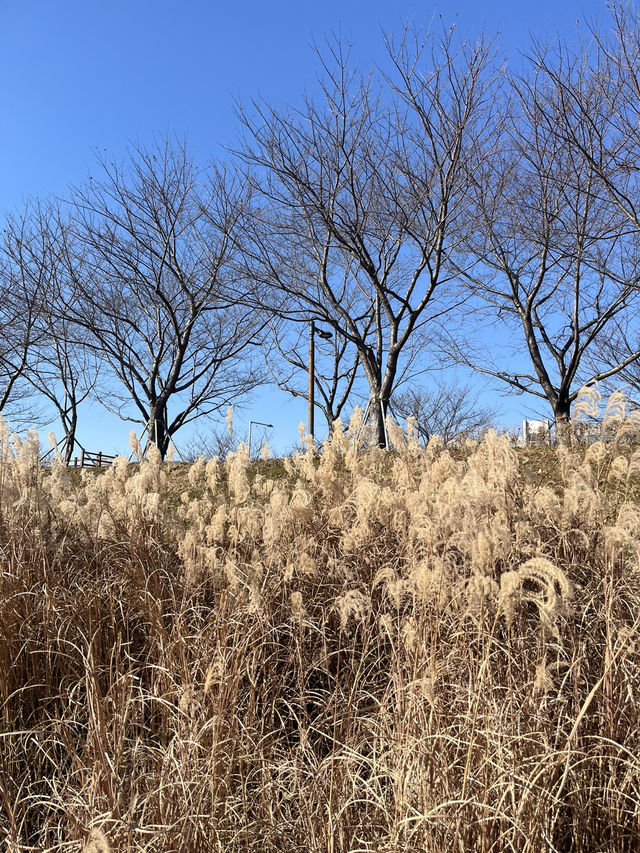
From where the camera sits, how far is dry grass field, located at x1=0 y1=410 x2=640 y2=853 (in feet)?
5.52

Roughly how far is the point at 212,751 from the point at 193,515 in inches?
82.1

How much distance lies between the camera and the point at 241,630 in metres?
2.56

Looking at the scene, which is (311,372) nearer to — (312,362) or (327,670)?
(312,362)

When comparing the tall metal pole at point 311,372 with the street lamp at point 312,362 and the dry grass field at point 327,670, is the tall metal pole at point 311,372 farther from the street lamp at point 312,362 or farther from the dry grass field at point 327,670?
the dry grass field at point 327,670

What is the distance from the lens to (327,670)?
2365 mm

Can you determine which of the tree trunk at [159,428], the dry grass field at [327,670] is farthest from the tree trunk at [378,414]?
the dry grass field at [327,670]

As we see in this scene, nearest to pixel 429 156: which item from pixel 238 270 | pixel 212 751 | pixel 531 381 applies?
pixel 238 270

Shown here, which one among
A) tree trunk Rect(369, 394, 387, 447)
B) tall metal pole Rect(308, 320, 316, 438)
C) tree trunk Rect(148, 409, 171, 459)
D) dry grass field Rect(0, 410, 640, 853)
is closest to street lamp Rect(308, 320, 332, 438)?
tall metal pole Rect(308, 320, 316, 438)

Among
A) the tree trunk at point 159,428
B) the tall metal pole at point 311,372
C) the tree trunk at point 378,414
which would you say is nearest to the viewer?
the tree trunk at point 378,414

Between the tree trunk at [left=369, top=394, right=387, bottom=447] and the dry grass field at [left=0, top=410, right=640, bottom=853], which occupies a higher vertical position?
the tree trunk at [left=369, top=394, right=387, bottom=447]

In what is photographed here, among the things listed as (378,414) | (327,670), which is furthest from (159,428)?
(327,670)

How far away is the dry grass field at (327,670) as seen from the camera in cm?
168

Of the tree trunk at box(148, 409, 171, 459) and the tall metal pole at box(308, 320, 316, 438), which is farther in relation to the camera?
the tree trunk at box(148, 409, 171, 459)

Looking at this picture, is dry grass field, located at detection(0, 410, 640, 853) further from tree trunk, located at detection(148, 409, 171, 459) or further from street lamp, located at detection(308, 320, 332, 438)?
tree trunk, located at detection(148, 409, 171, 459)
